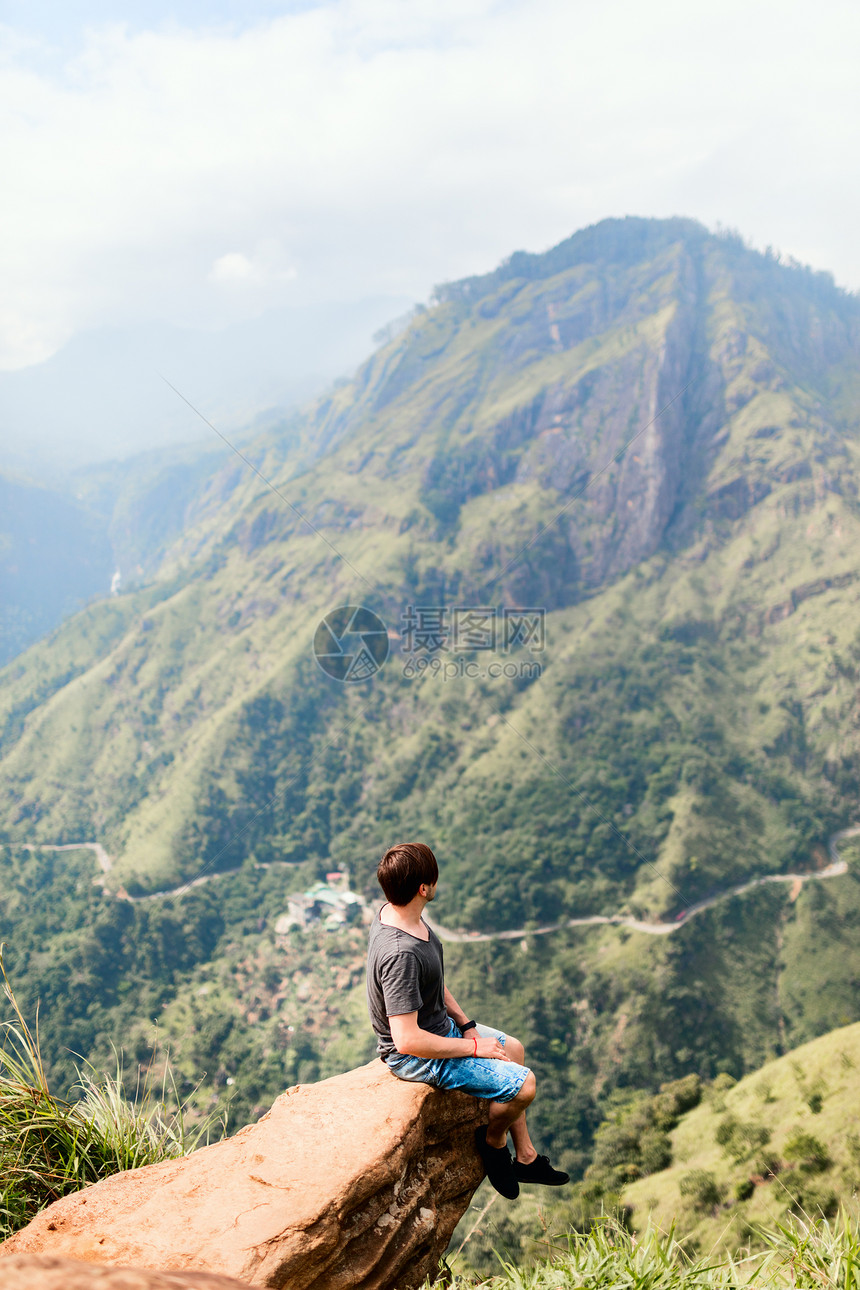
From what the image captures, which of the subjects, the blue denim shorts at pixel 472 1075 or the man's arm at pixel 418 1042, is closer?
the man's arm at pixel 418 1042

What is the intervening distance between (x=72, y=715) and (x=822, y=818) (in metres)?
82.0

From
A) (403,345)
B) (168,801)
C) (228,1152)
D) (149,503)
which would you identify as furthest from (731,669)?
(149,503)

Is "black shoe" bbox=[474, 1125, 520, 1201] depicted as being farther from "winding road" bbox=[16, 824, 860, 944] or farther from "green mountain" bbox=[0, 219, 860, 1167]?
"winding road" bbox=[16, 824, 860, 944]

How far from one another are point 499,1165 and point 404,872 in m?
2.22

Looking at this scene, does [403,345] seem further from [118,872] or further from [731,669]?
[118,872]

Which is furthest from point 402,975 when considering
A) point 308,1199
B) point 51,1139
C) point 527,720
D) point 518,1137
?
point 527,720

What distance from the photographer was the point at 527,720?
6581cm

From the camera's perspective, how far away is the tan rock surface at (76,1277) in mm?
1710

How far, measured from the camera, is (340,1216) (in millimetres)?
3184

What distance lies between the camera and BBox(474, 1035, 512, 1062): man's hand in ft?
11.9

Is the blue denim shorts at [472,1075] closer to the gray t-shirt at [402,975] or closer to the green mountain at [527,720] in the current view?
the gray t-shirt at [402,975]

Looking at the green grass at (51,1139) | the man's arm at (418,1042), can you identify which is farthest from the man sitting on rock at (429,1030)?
the green grass at (51,1139)

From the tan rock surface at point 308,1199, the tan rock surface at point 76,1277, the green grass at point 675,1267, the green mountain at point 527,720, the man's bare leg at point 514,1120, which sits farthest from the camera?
the green mountain at point 527,720

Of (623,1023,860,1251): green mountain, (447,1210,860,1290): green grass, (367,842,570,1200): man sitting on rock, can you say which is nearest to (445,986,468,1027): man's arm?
(367,842,570,1200): man sitting on rock
